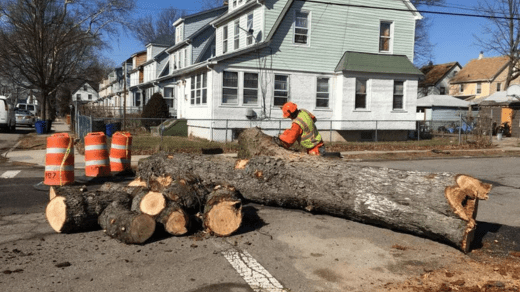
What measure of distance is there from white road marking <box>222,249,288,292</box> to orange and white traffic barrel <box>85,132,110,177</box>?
19.7ft

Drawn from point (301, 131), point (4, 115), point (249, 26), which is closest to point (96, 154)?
point (301, 131)

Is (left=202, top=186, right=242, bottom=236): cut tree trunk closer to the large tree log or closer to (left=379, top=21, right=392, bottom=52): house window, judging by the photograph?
the large tree log

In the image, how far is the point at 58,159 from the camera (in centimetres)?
897

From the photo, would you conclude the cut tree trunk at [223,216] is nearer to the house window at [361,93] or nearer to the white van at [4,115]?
the house window at [361,93]

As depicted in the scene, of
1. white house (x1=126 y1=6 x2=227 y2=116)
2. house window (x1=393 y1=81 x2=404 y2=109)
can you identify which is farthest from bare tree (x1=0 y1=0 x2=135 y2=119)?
house window (x1=393 y1=81 x2=404 y2=109)

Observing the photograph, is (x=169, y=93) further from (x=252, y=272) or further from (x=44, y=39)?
(x=252, y=272)

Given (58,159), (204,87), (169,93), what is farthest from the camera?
(169,93)

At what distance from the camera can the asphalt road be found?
179 inches

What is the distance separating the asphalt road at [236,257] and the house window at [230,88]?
1407 centimetres

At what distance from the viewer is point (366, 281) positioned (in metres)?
4.68

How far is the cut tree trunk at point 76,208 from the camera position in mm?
5980

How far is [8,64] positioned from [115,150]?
32.0 m

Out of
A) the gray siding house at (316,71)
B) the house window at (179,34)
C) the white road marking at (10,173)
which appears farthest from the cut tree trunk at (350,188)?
the house window at (179,34)

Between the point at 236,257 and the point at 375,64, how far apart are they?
19201 mm
